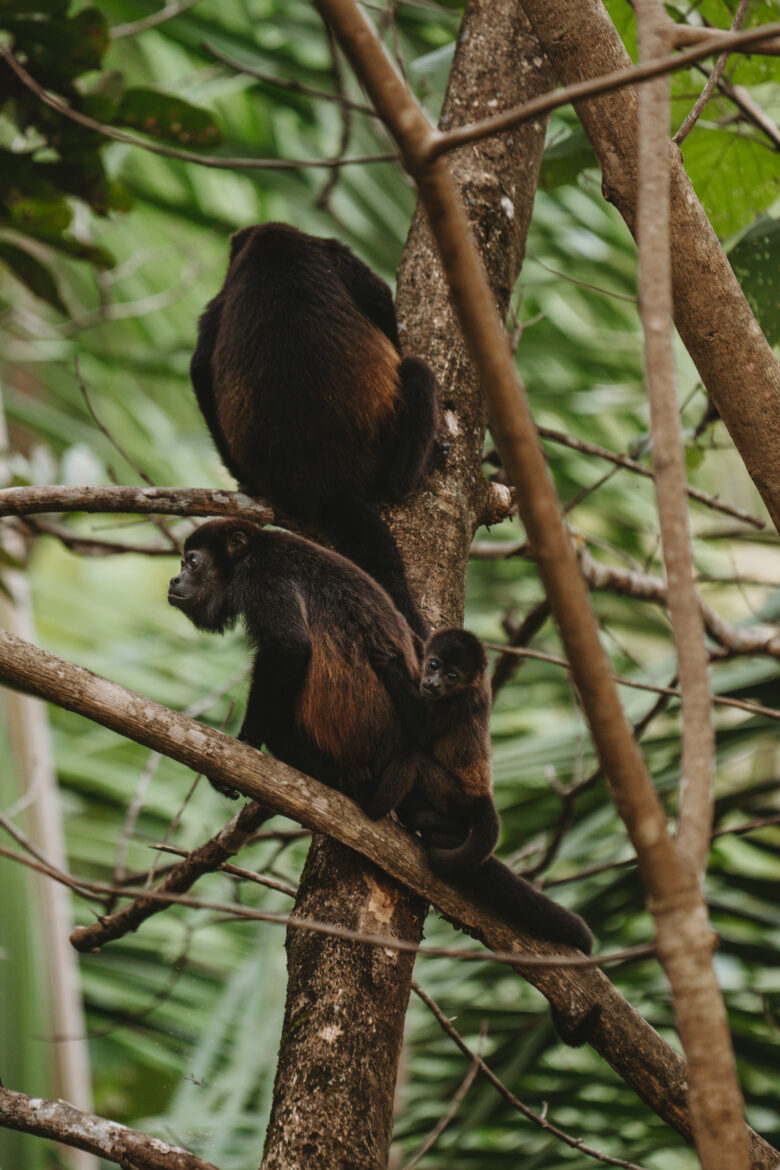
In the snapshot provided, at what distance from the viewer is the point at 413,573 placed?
3188 mm

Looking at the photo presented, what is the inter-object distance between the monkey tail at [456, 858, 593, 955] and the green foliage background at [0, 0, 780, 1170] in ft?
2.67

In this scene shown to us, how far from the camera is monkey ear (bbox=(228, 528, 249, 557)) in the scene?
3.12m

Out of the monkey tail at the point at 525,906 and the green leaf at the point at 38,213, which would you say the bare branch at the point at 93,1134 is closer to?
the monkey tail at the point at 525,906

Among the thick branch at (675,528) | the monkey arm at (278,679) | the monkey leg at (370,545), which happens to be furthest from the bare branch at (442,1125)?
the thick branch at (675,528)

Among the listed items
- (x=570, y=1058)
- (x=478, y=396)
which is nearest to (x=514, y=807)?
(x=570, y=1058)

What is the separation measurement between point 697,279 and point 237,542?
1.44 m

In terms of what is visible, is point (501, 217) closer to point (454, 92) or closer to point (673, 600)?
point (454, 92)

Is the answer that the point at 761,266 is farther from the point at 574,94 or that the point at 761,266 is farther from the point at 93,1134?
the point at 93,1134

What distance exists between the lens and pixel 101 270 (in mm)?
5086

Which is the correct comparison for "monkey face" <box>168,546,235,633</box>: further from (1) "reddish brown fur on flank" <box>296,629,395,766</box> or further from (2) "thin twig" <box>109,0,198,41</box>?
(2) "thin twig" <box>109,0,198,41</box>

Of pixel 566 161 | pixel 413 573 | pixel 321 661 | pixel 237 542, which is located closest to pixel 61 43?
pixel 566 161

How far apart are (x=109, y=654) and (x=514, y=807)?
8.05 ft

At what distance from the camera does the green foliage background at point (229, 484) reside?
11.9 ft

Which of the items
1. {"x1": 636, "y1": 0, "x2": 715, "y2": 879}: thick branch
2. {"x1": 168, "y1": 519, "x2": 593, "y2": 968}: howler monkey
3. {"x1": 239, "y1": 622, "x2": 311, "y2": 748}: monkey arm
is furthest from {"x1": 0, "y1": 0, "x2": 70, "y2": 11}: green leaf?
{"x1": 636, "y1": 0, "x2": 715, "y2": 879}: thick branch
